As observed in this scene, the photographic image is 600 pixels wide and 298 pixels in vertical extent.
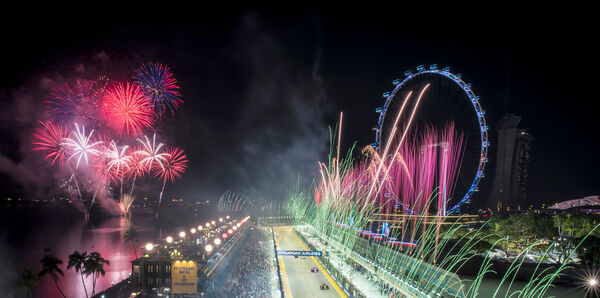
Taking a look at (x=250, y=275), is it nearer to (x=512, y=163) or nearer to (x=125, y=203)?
(x=125, y=203)

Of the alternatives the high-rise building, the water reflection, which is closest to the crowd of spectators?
the water reflection

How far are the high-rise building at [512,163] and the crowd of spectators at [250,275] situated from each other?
236 feet

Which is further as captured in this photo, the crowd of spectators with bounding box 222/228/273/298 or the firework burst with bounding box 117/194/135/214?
the firework burst with bounding box 117/194/135/214

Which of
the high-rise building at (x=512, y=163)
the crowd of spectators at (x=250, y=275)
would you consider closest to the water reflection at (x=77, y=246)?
the crowd of spectators at (x=250, y=275)

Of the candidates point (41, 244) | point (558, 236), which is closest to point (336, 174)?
point (558, 236)

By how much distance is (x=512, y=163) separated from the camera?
306 feet

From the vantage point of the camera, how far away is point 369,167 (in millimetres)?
44594

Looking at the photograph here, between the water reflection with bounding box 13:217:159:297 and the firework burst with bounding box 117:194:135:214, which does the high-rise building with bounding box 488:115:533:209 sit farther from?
the firework burst with bounding box 117:194:135:214

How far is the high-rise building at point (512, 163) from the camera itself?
302ft

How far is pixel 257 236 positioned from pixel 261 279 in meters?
36.4

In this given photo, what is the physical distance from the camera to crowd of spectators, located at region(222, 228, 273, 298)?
90.5 feet

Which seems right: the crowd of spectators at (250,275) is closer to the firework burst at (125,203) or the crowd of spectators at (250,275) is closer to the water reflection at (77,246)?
the water reflection at (77,246)

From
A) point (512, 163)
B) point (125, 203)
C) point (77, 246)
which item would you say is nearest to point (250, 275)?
point (77, 246)

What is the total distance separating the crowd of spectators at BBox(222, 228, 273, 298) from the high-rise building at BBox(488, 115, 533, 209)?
71.9 metres
